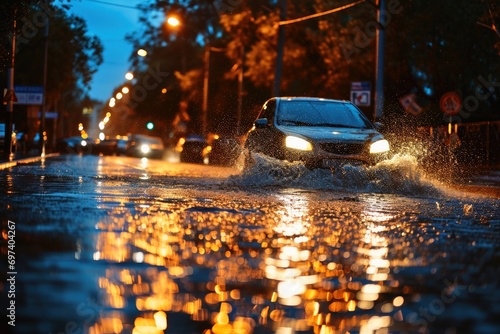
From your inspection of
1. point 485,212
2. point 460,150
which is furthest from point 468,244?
point 460,150

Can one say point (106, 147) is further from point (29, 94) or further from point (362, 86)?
point (362, 86)

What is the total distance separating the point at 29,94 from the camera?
55.0m

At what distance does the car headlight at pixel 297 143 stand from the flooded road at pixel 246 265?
3549 millimetres

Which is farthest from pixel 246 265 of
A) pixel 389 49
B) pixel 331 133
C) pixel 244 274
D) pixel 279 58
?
pixel 389 49

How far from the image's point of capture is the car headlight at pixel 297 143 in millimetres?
17422

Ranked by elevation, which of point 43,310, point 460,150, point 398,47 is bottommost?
point 43,310

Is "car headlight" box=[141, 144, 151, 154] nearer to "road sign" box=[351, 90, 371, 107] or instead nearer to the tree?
the tree

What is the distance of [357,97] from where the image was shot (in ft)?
104

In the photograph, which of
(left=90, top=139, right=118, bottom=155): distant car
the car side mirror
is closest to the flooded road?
the car side mirror

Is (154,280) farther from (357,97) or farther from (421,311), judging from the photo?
(357,97)

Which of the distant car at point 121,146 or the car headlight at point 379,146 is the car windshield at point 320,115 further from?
the distant car at point 121,146

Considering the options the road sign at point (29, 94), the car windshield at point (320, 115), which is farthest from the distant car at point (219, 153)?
the car windshield at point (320, 115)

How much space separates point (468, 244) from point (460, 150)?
103 feet

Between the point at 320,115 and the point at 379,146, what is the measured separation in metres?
1.83
